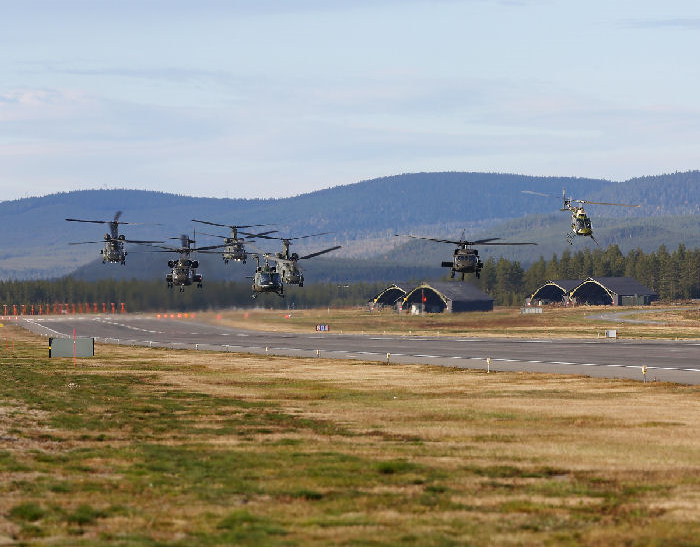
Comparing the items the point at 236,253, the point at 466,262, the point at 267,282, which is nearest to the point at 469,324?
the point at 236,253

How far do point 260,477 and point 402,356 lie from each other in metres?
57.8

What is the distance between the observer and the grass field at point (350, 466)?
1739 centimetres

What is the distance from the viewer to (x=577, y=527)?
689 inches

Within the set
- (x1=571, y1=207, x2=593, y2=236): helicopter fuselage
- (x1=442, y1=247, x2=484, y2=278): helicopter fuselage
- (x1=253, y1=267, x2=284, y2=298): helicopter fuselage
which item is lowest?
(x1=253, y1=267, x2=284, y2=298): helicopter fuselage

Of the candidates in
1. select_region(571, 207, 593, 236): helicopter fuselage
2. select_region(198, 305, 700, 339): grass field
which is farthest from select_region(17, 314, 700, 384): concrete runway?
select_region(571, 207, 593, 236): helicopter fuselage

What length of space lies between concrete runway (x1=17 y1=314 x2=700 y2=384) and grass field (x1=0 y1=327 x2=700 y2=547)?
49.4 feet

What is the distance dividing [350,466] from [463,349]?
64.8 meters

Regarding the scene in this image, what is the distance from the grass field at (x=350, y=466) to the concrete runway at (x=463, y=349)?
15.1 metres

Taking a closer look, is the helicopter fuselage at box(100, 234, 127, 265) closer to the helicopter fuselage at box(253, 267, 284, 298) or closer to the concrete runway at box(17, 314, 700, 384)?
the concrete runway at box(17, 314, 700, 384)

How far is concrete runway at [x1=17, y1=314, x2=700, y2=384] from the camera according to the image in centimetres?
6388

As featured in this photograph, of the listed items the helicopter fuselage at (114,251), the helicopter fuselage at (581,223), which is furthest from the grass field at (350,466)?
the helicopter fuselage at (114,251)

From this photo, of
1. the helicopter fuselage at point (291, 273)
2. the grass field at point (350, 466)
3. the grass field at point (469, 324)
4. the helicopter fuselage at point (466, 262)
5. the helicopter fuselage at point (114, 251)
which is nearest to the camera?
the grass field at point (350, 466)

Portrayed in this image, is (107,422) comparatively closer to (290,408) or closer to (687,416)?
(290,408)

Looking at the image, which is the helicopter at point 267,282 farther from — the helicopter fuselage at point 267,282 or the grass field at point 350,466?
the grass field at point 350,466
